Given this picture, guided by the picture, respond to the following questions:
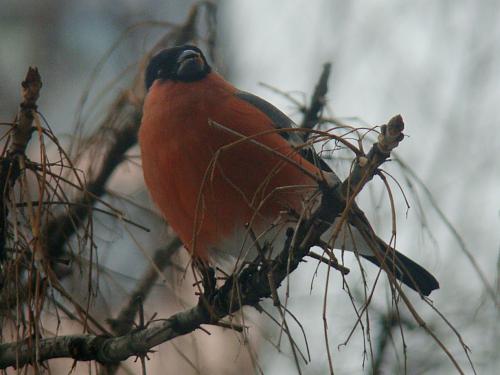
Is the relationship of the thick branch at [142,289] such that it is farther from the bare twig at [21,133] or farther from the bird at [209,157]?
the bare twig at [21,133]

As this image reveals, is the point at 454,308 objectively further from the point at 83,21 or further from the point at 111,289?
the point at 83,21

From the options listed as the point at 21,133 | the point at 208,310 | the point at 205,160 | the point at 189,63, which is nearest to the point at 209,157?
the point at 205,160

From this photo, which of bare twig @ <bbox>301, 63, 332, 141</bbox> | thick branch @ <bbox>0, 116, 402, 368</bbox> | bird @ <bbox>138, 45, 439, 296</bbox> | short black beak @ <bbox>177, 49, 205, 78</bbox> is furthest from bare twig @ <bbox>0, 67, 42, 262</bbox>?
short black beak @ <bbox>177, 49, 205, 78</bbox>

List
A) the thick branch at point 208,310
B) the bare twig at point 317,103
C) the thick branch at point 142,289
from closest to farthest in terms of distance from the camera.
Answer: the thick branch at point 208,310, the thick branch at point 142,289, the bare twig at point 317,103

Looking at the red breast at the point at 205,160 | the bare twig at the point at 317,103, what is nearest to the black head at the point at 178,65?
the red breast at the point at 205,160

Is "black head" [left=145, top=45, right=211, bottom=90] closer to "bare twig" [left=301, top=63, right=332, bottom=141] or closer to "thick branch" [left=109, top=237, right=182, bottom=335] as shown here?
"bare twig" [left=301, top=63, right=332, bottom=141]

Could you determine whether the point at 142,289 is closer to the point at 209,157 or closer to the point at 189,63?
the point at 209,157

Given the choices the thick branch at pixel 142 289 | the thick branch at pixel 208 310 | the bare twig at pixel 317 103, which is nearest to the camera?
the thick branch at pixel 208 310

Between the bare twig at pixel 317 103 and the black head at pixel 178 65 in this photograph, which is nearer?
the bare twig at pixel 317 103

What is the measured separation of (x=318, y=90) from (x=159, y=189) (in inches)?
28.5

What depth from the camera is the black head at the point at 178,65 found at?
355 centimetres

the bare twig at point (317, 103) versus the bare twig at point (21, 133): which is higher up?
the bare twig at point (317, 103)

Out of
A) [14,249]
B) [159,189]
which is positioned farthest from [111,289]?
[14,249]

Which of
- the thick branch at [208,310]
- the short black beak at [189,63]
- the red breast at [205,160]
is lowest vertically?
the thick branch at [208,310]
